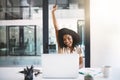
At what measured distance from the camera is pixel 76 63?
7.22ft

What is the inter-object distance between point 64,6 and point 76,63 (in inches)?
112

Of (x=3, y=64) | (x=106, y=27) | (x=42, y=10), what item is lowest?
(x=3, y=64)

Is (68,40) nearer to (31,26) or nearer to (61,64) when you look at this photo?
(31,26)

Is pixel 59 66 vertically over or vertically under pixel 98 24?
under

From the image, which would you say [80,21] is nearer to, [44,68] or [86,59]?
[86,59]

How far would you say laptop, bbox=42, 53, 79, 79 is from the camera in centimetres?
220

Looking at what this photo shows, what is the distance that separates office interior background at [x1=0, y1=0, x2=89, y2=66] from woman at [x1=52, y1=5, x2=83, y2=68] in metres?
0.10

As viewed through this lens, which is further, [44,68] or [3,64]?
Answer: [3,64]

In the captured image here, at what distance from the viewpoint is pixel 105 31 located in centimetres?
459

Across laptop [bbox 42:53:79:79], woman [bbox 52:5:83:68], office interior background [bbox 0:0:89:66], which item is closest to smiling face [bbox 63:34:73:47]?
woman [bbox 52:5:83:68]

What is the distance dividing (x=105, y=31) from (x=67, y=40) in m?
0.91

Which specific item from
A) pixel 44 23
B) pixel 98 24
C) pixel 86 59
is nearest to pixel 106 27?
pixel 98 24

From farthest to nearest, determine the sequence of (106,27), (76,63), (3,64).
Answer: (3,64)
(106,27)
(76,63)

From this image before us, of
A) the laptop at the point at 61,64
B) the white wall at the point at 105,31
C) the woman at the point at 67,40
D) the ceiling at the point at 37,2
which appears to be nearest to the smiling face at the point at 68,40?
the woman at the point at 67,40
